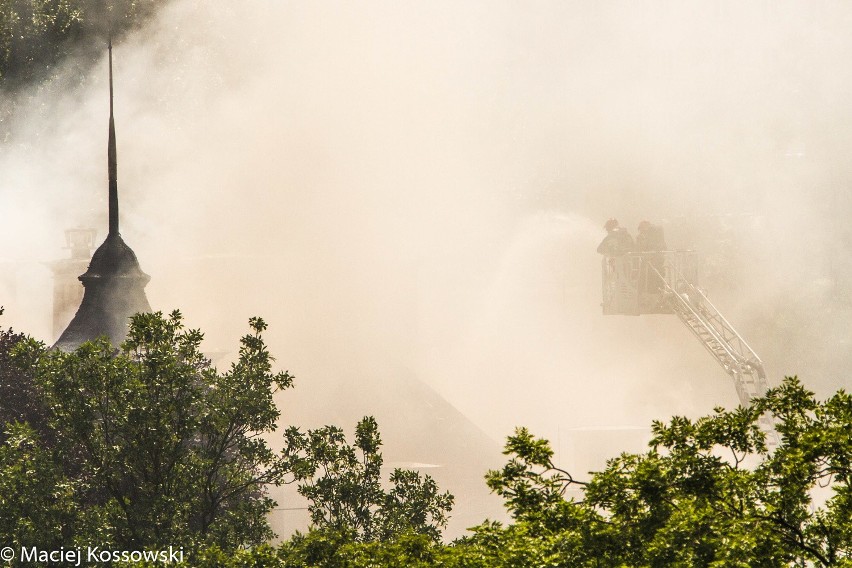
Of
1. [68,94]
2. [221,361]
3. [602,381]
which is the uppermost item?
[68,94]

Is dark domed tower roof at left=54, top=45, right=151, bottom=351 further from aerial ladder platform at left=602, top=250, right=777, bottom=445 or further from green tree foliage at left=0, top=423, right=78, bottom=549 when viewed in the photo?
aerial ladder platform at left=602, top=250, right=777, bottom=445

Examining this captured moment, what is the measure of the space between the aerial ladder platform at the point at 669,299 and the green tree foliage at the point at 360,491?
1843cm

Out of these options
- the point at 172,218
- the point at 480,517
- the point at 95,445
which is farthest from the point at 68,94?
the point at 95,445

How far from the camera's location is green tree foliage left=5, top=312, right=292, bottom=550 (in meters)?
18.2

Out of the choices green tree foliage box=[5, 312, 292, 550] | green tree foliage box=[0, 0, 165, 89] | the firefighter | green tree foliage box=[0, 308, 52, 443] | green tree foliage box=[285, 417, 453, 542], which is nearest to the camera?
green tree foliage box=[5, 312, 292, 550]

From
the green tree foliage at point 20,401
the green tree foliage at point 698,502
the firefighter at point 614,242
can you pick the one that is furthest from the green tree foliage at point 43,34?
the green tree foliage at point 698,502

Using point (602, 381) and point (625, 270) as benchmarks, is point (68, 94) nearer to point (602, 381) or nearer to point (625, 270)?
point (602, 381)

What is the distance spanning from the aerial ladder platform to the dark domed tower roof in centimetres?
1586

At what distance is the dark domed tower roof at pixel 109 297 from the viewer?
28.1m

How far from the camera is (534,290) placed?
217ft

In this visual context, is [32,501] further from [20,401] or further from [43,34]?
[43,34]

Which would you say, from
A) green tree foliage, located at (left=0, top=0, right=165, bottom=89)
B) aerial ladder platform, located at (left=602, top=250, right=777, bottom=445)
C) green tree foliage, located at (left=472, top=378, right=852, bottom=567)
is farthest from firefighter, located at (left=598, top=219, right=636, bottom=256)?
green tree foliage, located at (left=0, top=0, right=165, bottom=89)

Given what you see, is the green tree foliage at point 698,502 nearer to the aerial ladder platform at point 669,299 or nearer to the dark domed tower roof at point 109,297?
the dark domed tower roof at point 109,297

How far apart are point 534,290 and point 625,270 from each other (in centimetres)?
2571
